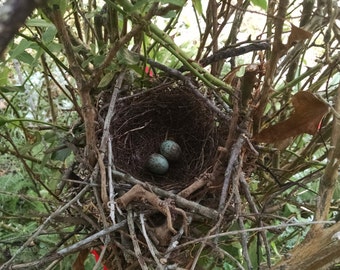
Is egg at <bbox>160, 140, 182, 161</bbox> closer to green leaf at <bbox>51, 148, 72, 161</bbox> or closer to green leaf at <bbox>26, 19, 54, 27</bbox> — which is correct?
green leaf at <bbox>51, 148, 72, 161</bbox>

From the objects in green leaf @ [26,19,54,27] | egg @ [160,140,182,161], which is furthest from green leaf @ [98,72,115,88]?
egg @ [160,140,182,161]

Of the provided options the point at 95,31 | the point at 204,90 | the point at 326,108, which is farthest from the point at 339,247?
the point at 95,31

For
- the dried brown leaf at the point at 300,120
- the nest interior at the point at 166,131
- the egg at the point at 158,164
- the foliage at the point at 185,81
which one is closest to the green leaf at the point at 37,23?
the foliage at the point at 185,81

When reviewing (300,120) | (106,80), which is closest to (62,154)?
(106,80)

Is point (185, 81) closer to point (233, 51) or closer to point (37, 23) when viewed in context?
point (233, 51)

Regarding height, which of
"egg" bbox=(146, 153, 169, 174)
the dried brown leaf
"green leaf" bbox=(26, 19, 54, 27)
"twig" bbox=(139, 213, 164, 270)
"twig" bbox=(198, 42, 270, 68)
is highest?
"green leaf" bbox=(26, 19, 54, 27)

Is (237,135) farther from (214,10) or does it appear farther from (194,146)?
(194,146)

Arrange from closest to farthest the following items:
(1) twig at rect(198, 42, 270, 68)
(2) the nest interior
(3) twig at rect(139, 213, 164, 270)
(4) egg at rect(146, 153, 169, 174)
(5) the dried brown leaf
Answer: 1. (3) twig at rect(139, 213, 164, 270)
2. (5) the dried brown leaf
3. (1) twig at rect(198, 42, 270, 68)
4. (2) the nest interior
5. (4) egg at rect(146, 153, 169, 174)
